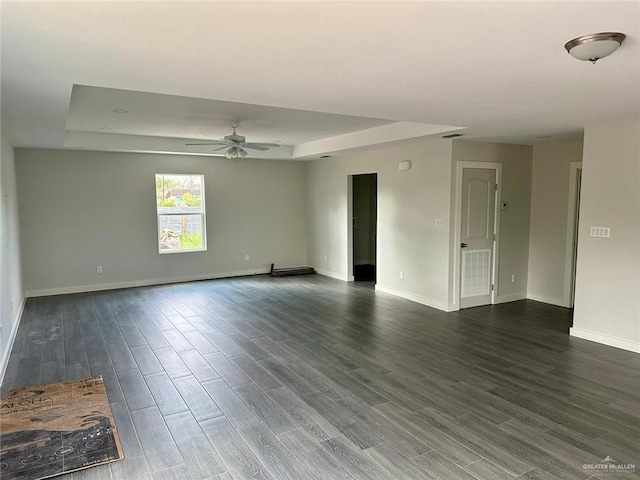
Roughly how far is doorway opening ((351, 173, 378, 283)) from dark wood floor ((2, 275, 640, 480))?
350cm

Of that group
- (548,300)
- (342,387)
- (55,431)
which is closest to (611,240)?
(548,300)

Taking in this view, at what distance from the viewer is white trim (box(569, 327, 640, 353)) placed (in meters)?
4.42

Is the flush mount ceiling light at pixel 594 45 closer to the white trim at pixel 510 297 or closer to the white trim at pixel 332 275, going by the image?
the white trim at pixel 510 297

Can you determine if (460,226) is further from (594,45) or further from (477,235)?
(594,45)

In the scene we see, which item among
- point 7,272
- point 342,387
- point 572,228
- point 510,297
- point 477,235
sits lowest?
point 342,387

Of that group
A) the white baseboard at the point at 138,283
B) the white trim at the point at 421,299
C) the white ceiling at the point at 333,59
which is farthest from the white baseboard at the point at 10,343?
the white trim at the point at 421,299

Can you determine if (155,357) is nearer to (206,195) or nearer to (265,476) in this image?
(265,476)

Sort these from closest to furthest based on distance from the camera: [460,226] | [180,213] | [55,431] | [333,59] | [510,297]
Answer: [333,59], [55,431], [460,226], [510,297], [180,213]

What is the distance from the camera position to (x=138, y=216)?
7555 mm

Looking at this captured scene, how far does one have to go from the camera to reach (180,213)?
7984 mm

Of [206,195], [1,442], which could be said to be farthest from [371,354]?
[206,195]

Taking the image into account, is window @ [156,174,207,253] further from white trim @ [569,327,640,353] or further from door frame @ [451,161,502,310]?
white trim @ [569,327,640,353]

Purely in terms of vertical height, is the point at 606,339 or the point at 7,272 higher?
the point at 7,272

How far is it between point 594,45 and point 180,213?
7142 millimetres
